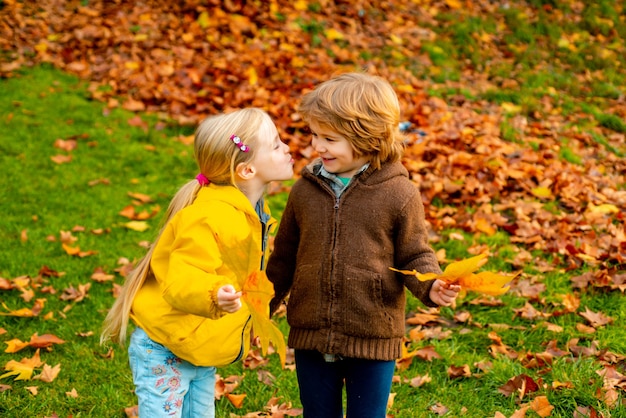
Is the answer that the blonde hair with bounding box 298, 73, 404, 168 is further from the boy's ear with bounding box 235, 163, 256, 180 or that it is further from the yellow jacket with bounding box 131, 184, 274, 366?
the yellow jacket with bounding box 131, 184, 274, 366

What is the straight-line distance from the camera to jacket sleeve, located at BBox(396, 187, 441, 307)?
2.20 metres

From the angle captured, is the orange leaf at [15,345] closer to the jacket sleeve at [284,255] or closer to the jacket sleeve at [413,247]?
the jacket sleeve at [284,255]

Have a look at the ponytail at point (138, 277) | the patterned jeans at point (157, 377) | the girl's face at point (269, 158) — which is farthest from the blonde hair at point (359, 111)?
the patterned jeans at point (157, 377)

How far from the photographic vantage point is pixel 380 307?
227 cm

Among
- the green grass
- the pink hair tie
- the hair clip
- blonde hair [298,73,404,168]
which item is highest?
blonde hair [298,73,404,168]

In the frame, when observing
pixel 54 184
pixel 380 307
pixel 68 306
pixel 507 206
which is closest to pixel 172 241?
pixel 380 307

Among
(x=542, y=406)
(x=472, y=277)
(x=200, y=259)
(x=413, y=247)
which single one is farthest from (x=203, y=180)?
(x=542, y=406)

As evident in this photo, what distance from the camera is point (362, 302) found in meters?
2.25

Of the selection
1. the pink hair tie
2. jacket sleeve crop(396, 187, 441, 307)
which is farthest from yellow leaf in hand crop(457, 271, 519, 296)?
the pink hair tie

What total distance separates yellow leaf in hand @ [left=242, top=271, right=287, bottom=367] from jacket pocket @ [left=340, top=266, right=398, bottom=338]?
0.41m

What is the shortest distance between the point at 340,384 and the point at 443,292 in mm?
607

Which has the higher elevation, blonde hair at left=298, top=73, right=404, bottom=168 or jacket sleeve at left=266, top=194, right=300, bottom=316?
blonde hair at left=298, top=73, right=404, bottom=168

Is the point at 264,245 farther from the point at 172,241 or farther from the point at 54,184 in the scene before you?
the point at 54,184

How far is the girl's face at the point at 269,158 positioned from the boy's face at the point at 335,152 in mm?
178
